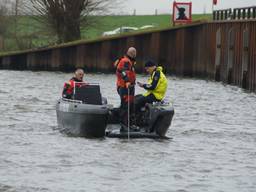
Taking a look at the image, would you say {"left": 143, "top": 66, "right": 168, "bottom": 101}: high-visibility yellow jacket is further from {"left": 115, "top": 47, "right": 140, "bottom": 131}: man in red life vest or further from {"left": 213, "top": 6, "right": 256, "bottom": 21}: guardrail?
{"left": 213, "top": 6, "right": 256, "bottom": 21}: guardrail

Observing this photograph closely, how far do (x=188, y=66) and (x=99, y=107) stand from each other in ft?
102

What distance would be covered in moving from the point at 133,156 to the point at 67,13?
36.9 meters

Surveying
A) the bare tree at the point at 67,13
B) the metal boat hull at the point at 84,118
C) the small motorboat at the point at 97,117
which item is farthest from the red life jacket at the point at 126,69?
the bare tree at the point at 67,13

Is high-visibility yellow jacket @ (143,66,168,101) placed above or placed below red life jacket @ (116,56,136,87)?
below

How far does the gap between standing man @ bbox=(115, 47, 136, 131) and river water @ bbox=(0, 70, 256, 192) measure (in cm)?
74

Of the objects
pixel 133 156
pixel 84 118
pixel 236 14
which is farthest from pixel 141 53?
pixel 133 156

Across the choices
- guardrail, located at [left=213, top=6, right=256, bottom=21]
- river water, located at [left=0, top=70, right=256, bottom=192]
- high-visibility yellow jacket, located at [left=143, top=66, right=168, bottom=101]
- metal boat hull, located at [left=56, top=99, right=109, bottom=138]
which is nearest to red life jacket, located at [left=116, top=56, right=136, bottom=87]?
high-visibility yellow jacket, located at [left=143, top=66, right=168, bottom=101]

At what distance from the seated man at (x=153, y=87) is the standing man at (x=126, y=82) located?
0.64 ft

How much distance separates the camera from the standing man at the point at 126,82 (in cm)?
2358

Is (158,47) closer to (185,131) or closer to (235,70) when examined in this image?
(235,70)

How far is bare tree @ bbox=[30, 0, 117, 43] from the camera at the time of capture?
189 ft

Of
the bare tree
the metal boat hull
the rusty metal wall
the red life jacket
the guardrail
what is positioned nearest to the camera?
the metal boat hull

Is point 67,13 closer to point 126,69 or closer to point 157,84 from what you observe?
point 126,69

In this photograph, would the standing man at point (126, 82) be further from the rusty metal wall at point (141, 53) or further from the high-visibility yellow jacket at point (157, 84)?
the rusty metal wall at point (141, 53)
